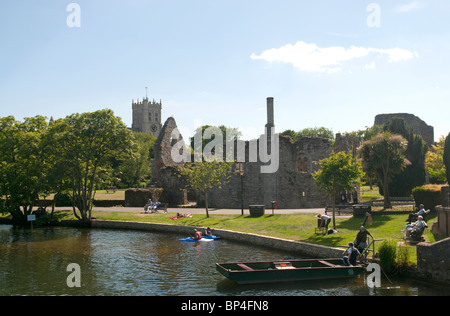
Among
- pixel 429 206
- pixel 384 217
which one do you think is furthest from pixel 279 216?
pixel 429 206

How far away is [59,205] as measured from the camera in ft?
145

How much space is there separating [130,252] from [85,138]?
14029mm

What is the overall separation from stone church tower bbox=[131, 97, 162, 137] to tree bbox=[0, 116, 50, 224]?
489ft

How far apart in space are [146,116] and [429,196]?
172 meters

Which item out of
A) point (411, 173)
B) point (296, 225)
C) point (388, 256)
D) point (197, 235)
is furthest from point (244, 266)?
point (411, 173)

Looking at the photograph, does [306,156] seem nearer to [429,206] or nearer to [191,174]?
[191,174]

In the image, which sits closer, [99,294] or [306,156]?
[99,294]

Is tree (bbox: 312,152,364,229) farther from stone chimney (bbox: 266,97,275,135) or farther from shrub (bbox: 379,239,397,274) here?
stone chimney (bbox: 266,97,275,135)

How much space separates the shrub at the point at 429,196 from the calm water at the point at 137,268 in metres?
10.8

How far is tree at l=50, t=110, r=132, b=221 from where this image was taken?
32.2 m

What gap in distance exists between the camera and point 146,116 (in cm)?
18812

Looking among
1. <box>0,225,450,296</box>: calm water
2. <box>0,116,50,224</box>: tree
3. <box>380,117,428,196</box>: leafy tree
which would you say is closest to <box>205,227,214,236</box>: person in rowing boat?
<box>0,225,450,296</box>: calm water

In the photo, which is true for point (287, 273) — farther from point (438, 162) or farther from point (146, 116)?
point (146, 116)

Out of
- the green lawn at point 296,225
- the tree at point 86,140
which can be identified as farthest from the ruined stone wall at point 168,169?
the tree at point 86,140
